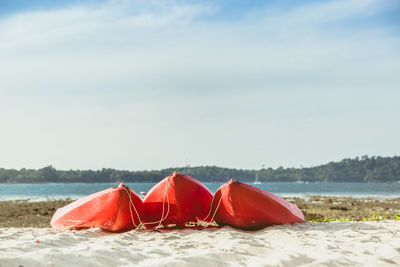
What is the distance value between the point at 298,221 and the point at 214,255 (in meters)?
2.60

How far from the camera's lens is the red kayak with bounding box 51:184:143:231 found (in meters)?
5.17

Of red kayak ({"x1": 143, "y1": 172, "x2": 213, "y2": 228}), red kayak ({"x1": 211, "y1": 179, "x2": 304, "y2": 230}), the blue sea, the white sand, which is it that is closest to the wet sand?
red kayak ({"x1": 211, "y1": 179, "x2": 304, "y2": 230})

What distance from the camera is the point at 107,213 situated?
521cm

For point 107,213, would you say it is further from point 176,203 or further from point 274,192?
point 274,192

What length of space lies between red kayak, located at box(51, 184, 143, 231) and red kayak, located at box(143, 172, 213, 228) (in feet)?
0.58

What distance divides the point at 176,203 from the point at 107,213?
93 centimetres

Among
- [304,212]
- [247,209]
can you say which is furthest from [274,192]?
[247,209]

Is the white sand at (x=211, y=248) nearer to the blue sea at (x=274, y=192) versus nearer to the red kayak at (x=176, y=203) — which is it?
the red kayak at (x=176, y=203)

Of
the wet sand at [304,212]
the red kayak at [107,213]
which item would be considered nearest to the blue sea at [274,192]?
the wet sand at [304,212]

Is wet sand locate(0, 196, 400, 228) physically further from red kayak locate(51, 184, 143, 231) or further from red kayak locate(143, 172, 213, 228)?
red kayak locate(51, 184, 143, 231)

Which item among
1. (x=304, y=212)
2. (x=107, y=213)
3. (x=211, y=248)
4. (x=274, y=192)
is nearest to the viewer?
(x=211, y=248)

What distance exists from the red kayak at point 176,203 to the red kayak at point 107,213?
0.58ft

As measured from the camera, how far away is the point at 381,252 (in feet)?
12.2

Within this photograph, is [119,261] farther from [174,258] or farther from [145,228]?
[145,228]
